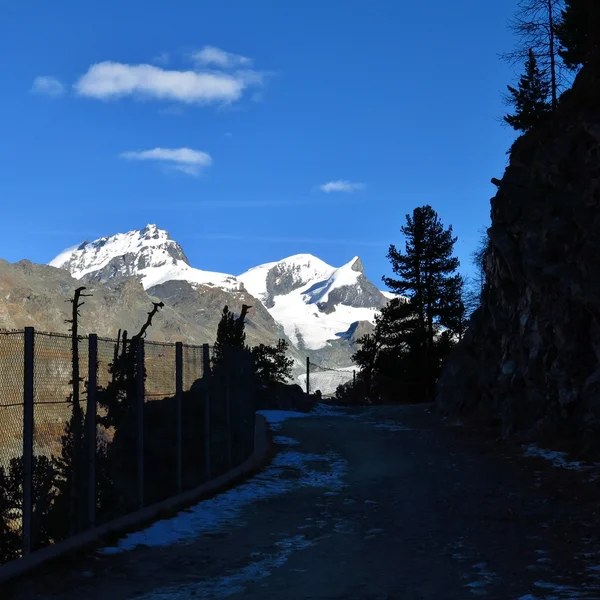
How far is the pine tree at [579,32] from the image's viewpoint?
72.2ft

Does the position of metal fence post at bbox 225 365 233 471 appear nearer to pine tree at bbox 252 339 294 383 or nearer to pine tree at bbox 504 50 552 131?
pine tree at bbox 504 50 552 131

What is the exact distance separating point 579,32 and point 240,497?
21350mm

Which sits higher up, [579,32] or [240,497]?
[579,32]

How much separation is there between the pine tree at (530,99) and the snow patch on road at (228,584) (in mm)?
21935

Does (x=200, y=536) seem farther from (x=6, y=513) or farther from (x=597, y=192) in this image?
(x=597, y=192)

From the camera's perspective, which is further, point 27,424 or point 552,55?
point 552,55

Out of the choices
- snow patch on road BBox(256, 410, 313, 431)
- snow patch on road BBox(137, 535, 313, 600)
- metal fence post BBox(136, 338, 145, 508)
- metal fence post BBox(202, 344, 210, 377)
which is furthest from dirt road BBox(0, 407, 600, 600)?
snow patch on road BBox(256, 410, 313, 431)

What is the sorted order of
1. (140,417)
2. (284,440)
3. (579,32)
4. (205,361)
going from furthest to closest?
(579,32) < (284,440) < (205,361) < (140,417)

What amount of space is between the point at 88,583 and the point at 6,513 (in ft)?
14.7

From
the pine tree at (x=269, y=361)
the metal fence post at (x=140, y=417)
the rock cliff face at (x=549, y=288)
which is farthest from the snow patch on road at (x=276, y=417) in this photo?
the pine tree at (x=269, y=361)

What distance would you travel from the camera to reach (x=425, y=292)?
49.4 meters

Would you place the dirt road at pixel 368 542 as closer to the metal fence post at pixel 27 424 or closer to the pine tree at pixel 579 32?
the metal fence post at pixel 27 424

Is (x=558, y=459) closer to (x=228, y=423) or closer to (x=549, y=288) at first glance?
(x=549, y=288)

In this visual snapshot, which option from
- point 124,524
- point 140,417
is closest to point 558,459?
point 140,417
